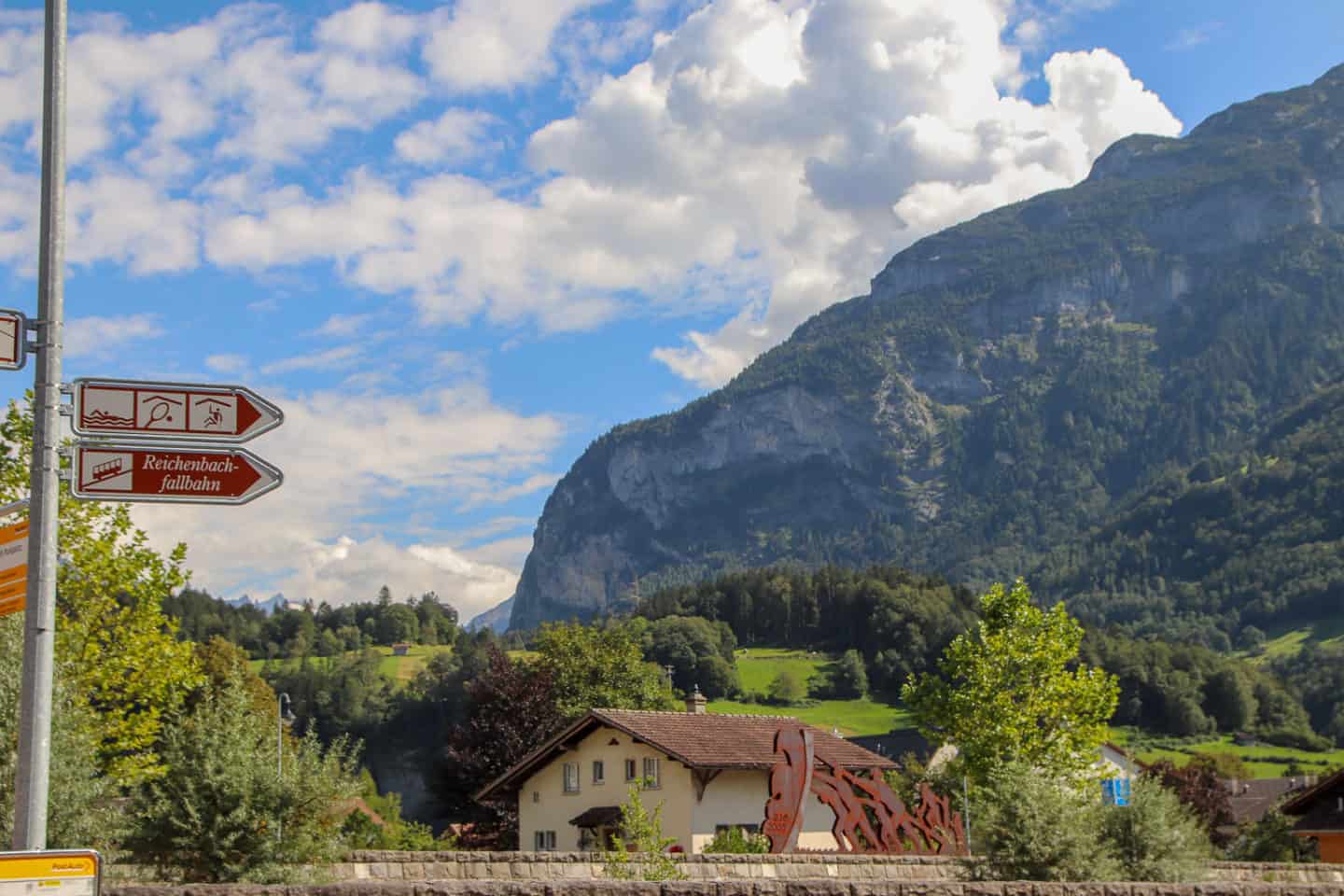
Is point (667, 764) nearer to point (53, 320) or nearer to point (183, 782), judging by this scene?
point (183, 782)

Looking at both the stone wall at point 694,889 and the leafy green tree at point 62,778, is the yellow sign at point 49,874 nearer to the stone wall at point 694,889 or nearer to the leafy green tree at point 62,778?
the stone wall at point 694,889

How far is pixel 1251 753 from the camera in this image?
147250 millimetres

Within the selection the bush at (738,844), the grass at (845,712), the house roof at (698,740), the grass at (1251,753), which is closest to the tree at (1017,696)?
the house roof at (698,740)

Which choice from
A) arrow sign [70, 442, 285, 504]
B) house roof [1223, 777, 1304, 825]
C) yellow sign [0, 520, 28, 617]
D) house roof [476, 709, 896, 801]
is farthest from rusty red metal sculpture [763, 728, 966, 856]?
house roof [1223, 777, 1304, 825]

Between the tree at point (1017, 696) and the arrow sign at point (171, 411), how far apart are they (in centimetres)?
3117

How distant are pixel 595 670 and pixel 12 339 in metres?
64.2

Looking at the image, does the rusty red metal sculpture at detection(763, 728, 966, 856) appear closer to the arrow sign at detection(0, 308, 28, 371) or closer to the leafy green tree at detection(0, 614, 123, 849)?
the leafy green tree at detection(0, 614, 123, 849)

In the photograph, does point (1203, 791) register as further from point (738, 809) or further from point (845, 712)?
point (845, 712)

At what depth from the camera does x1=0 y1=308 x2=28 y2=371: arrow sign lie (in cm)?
836

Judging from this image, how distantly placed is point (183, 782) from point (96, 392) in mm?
10443

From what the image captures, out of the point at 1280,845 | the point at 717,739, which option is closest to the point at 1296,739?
the point at 1280,845

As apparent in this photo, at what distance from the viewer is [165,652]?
1061 inches

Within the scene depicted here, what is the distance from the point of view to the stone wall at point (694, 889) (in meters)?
9.09

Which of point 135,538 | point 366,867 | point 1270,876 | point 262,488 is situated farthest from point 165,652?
point 1270,876
